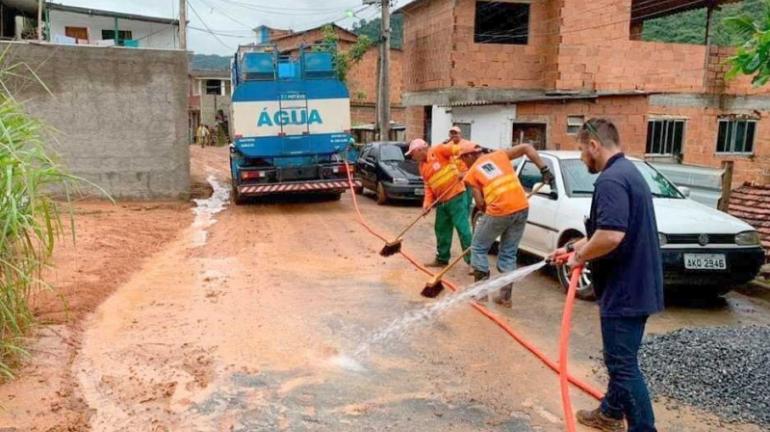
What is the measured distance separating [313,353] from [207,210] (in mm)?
8566

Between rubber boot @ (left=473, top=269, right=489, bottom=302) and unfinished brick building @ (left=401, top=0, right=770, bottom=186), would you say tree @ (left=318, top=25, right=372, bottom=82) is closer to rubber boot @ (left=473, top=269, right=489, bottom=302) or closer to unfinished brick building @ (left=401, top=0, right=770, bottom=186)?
unfinished brick building @ (left=401, top=0, right=770, bottom=186)

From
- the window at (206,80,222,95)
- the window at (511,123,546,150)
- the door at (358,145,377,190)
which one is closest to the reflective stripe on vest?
the door at (358,145,377,190)

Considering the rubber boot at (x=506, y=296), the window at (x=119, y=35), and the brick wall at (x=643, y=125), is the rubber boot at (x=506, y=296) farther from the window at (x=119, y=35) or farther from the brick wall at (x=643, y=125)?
the window at (x=119, y=35)

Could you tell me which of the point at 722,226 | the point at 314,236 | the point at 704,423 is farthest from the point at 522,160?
the point at 704,423

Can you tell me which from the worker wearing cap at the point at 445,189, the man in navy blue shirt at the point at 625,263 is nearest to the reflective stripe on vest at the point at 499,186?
the worker wearing cap at the point at 445,189

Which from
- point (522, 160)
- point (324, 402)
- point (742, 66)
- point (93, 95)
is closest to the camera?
point (324, 402)

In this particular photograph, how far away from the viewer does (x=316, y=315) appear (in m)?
5.91

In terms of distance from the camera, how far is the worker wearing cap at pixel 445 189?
7656 mm

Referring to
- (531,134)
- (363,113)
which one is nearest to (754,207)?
(531,134)

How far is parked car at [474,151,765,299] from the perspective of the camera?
6016mm

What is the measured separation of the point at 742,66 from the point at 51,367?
17.8 ft

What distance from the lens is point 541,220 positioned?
738 centimetres

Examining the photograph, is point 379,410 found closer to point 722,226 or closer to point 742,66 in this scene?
point 742,66

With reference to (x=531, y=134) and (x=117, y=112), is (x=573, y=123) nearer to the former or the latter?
(x=531, y=134)
